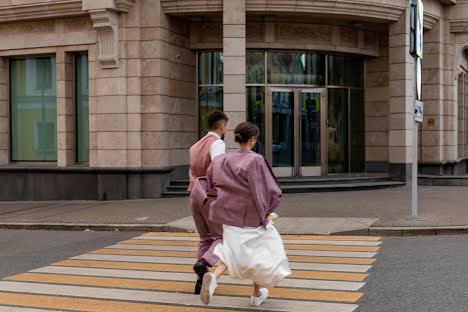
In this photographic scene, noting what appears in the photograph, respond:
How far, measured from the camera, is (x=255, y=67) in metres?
18.0

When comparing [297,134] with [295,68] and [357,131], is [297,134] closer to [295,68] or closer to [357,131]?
[295,68]

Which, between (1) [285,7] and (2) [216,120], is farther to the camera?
(1) [285,7]

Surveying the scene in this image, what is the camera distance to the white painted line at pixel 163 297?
19.2 ft

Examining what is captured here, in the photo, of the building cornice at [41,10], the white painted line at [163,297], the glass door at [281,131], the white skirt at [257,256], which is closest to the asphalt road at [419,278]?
the white painted line at [163,297]

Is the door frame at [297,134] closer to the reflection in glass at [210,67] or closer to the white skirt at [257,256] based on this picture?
the reflection in glass at [210,67]

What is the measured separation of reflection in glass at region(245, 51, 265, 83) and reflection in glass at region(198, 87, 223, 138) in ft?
3.05

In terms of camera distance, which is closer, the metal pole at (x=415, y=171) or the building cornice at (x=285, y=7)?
the metal pole at (x=415, y=171)

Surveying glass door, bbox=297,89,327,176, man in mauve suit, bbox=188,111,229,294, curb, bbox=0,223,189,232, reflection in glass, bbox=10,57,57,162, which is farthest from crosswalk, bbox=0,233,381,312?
reflection in glass, bbox=10,57,57,162

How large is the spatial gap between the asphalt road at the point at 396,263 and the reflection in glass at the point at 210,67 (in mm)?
7675

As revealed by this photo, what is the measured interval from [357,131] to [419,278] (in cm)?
1356

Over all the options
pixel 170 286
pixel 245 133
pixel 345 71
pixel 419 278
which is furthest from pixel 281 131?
pixel 245 133

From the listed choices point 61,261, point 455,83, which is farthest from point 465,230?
point 455,83

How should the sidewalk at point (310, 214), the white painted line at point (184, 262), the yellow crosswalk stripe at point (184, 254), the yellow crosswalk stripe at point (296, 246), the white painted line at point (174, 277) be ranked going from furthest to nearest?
1. the sidewalk at point (310, 214)
2. the yellow crosswalk stripe at point (296, 246)
3. the yellow crosswalk stripe at point (184, 254)
4. the white painted line at point (184, 262)
5. the white painted line at point (174, 277)

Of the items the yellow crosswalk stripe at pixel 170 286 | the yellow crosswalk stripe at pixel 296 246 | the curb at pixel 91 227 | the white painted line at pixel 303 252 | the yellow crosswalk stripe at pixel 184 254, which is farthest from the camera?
the curb at pixel 91 227
